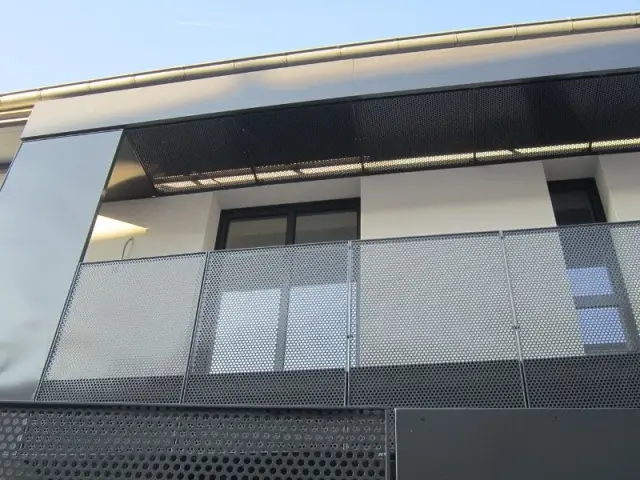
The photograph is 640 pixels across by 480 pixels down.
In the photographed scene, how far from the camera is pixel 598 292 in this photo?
4105mm

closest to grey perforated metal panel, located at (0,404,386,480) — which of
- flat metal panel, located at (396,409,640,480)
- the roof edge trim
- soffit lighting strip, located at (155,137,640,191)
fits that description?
flat metal panel, located at (396,409,640,480)

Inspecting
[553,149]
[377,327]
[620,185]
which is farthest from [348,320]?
[620,185]

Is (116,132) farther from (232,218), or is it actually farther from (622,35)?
(622,35)

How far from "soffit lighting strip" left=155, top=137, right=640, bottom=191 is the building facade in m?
0.03

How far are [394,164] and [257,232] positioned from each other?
1.84 m

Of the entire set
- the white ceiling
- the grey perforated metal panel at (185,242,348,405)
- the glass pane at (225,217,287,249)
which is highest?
the white ceiling

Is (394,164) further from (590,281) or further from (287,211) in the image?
(590,281)

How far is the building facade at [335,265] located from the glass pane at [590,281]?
20mm

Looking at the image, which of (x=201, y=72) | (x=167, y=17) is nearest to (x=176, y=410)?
(x=201, y=72)

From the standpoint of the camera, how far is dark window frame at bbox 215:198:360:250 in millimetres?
7090

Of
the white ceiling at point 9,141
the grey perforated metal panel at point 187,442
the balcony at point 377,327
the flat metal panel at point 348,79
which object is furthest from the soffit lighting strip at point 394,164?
the grey perforated metal panel at point 187,442

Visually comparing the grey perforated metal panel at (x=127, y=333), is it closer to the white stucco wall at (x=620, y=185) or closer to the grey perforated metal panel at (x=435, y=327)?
the grey perforated metal panel at (x=435, y=327)

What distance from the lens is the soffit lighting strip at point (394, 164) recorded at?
21.1 feet

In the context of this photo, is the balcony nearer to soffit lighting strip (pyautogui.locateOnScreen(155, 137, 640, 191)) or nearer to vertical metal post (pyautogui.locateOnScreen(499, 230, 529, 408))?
vertical metal post (pyautogui.locateOnScreen(499, 230, 529, 408))
